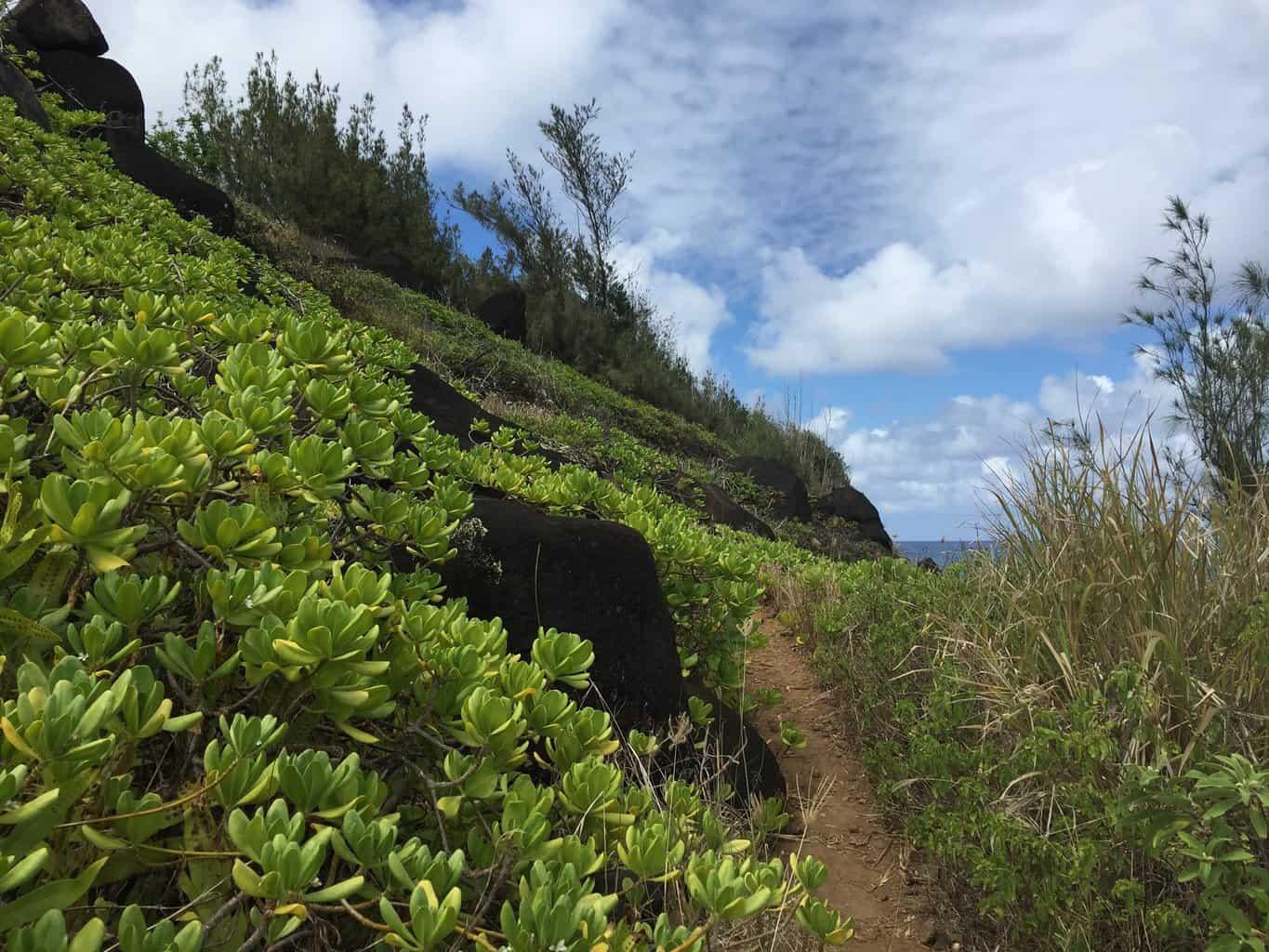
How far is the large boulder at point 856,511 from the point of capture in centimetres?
1529

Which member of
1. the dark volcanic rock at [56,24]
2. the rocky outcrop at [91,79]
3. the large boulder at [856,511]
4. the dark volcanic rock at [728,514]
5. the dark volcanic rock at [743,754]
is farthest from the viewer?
the large boulder at [856,511]

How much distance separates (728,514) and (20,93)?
9618mm

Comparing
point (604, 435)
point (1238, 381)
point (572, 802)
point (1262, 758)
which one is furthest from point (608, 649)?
point (1238, 381)

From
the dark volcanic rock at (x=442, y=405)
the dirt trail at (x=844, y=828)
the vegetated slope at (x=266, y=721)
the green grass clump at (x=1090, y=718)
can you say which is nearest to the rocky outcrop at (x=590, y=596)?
the dirt trail at (x=844, y=828)

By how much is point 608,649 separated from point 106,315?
246cm

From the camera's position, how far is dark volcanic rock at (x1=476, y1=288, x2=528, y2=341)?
17.8 metres

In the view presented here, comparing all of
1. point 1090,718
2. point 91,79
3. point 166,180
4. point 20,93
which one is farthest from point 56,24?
point 1090,718

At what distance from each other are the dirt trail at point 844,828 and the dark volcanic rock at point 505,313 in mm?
14567

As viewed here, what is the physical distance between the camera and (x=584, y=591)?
9.22 ft

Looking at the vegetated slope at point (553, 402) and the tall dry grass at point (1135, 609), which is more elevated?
the vegetated slope at point (553, 402)

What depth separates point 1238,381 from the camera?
1235 cm

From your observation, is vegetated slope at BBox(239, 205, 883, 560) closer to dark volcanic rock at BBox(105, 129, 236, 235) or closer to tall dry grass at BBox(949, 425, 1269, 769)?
dark volcanic rock at BBox(105, 129, 236, 235)

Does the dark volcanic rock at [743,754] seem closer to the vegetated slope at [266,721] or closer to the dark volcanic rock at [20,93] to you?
the vegetated slope at [266,721]

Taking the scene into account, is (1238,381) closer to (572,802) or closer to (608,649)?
(608,649)
